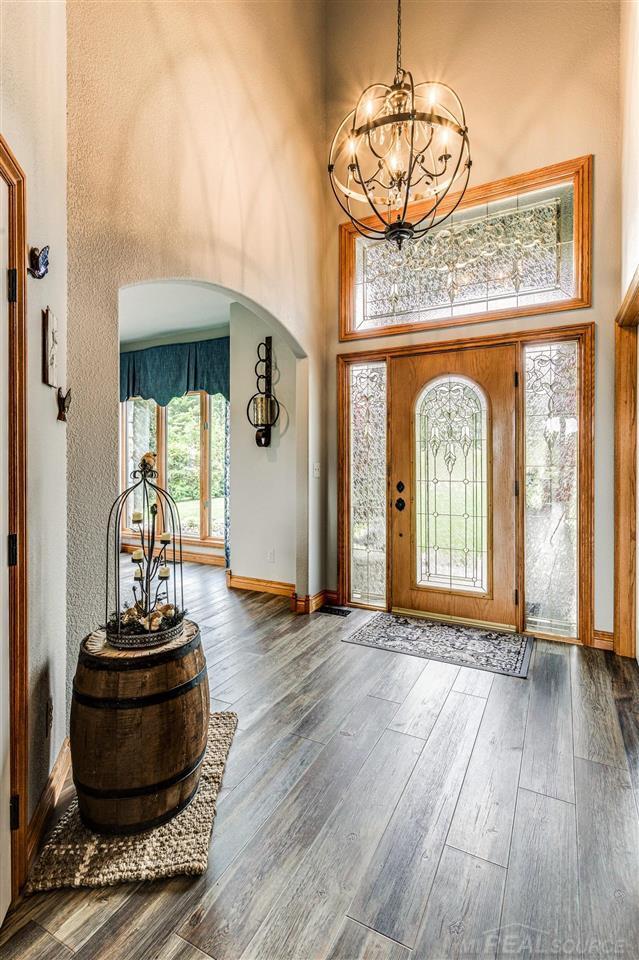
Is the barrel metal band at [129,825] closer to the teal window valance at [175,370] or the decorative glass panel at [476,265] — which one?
the decorative glass panel at [476,265]

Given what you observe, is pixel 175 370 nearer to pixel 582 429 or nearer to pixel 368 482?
pixel 368 482

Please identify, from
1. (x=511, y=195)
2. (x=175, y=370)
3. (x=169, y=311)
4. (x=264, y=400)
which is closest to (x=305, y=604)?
(x=264, y=400)

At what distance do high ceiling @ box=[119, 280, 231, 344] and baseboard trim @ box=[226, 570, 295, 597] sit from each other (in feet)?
9.12

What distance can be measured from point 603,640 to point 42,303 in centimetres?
383

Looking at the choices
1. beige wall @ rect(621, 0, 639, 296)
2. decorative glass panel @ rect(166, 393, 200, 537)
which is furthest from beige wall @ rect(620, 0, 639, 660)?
decorative glass panel @ rect(166, 393, 200, 537)

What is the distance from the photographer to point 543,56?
3.53 meters

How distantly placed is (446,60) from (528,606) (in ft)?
14.5

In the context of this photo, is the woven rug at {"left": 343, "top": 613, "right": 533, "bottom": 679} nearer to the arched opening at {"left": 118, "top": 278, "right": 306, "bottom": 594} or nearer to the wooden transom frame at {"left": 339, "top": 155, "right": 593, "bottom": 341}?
the arched opening at {"left": 118, "top": 278, "right": 306, "bottom": 594}

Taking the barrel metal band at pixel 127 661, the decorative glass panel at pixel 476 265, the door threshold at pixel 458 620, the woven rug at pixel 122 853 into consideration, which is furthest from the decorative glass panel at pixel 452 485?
the barrel metal band at pixel 127 661

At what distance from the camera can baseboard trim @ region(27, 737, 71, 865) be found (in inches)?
62.6

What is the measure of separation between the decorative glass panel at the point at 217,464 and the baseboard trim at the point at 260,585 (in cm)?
161

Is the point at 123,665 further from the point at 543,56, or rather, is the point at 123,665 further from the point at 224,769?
the point at 543,56

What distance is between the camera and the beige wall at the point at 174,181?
2.17m

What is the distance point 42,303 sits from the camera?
5.75 feet
